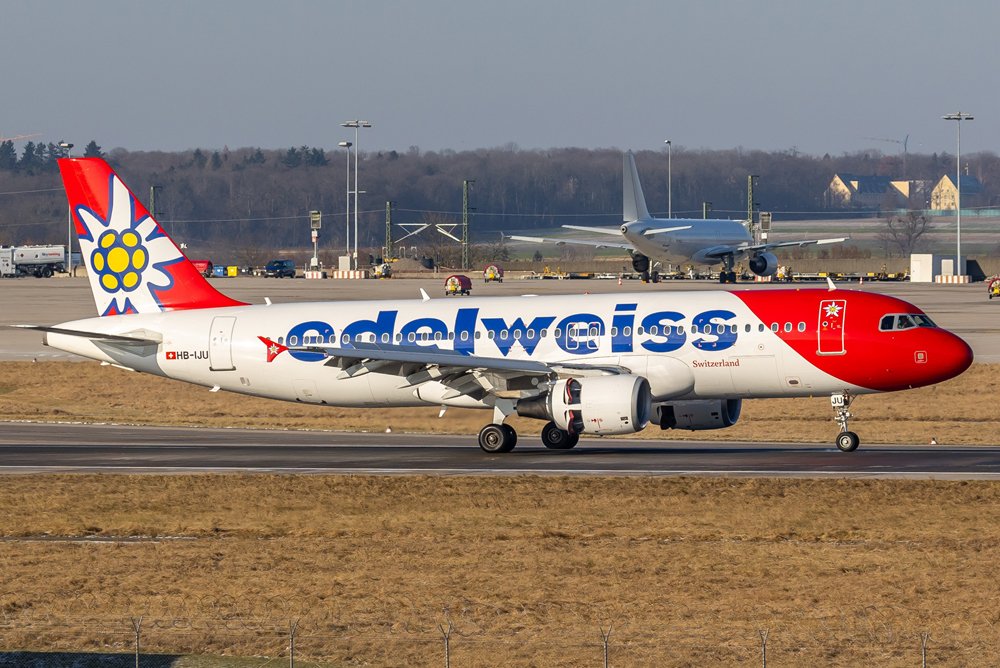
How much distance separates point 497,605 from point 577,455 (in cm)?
1914

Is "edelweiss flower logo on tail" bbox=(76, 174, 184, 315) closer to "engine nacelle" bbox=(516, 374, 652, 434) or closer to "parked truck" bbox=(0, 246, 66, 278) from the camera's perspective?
"engine nacelle" bbox=(516, 374, 652, 434)

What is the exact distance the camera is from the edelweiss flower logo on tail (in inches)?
1941

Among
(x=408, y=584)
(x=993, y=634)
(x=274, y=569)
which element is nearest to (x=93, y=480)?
(x=274, y=569)

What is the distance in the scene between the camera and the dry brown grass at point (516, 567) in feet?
72.0

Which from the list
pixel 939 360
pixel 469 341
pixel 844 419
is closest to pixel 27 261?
pixel 469 341

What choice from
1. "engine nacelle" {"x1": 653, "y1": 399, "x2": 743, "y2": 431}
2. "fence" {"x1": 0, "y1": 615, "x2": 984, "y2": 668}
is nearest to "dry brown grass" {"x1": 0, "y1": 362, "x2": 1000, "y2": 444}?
"engine nacelle" {"x1": 653, "y1": 399, "x2": 743, "y2": 431}

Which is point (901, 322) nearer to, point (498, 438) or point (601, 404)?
point (601, 404)

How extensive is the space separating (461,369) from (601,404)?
16.1ft

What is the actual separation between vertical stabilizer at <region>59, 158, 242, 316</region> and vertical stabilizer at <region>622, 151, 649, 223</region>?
10955 cm

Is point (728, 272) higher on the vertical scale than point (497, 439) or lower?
higher

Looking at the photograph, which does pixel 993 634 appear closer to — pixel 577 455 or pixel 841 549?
pixel 841 549

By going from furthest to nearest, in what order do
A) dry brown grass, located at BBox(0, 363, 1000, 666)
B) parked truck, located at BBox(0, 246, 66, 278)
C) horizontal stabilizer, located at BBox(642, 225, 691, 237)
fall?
1. parked truck, located at BBox(0, 246, 66, 278)
2. horizontal stabilizer, located at BBox(642, 225, 691, 237)
3. dry brown grass, located at BBox(0, 363, 1000, 666)

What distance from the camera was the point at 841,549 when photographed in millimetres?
28469

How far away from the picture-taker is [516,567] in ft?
89.8
